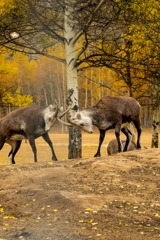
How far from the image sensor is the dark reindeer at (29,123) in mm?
11562

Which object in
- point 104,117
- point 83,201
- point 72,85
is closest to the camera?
point 83,201

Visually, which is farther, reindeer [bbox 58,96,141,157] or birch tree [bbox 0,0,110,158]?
birch tree [bbox 0,0,110,158]

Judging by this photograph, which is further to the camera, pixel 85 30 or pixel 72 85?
pixel 72 85

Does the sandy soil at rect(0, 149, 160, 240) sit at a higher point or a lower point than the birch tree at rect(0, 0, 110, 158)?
lower

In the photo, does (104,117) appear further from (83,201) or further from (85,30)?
(83,201)

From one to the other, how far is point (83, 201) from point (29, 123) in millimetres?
5123

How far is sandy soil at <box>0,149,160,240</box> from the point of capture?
573 cm

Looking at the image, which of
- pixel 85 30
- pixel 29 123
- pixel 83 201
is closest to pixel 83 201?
pixel 83 201

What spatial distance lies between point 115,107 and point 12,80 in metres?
30.0

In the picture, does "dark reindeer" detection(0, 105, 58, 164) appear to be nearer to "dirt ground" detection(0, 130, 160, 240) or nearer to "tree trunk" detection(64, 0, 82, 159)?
"tree trunk" detection(64, 0, 82, 159)

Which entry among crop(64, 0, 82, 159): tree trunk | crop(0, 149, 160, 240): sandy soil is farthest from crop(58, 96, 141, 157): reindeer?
crop(0, 149, 160, 240): sandy soil

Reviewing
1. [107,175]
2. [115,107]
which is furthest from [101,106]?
[107,175]

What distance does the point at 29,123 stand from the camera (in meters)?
11.6

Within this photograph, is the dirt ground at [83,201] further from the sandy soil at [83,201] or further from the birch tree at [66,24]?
the birch tree at [66,24]
